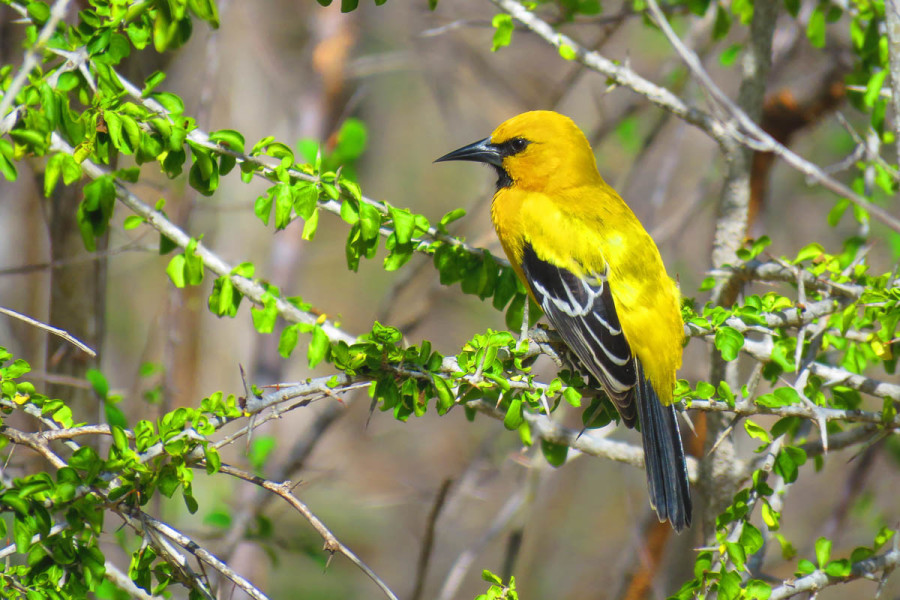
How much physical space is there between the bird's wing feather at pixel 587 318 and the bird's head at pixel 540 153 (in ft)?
2.27

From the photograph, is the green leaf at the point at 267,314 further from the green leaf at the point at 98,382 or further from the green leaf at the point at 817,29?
the green leaf at the point at 817,29

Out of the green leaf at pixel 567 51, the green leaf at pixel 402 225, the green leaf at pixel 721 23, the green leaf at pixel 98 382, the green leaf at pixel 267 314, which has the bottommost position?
the green leaf at pixel 98 382

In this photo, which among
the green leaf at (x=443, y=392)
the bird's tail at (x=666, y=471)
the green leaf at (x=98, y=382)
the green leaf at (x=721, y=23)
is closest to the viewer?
the green leaf at (x=443, y=392)

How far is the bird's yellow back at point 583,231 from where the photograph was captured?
3383 millimetres

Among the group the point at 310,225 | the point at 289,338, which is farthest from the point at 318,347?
the point at 310,225

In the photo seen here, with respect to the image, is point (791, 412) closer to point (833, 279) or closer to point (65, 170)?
point (833, 279)

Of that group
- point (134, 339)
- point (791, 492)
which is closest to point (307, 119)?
point (134, 339)

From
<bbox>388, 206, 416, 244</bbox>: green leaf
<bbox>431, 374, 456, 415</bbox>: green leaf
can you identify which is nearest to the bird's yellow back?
<bbox>388, 206, 416, 244</bbox>: green leaf

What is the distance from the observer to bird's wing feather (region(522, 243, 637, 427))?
3223mm

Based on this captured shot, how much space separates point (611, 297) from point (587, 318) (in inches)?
6.7

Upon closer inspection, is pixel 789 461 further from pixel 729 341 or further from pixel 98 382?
pixel 98 382

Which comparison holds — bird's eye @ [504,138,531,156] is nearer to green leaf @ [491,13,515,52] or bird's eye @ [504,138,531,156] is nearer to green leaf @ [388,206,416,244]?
green leaf @ [491,13,515,52]

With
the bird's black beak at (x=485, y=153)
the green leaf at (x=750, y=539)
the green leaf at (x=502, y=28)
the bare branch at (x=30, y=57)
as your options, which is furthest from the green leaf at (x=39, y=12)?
the green leaf at (x=750, y=539)

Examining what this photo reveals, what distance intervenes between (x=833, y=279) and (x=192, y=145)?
88.6 inches
